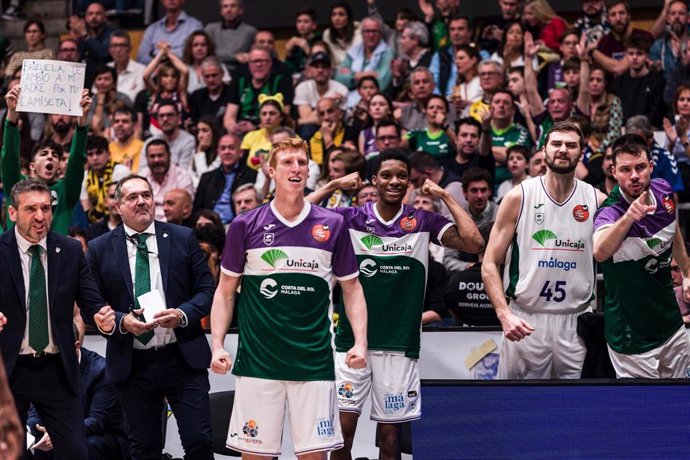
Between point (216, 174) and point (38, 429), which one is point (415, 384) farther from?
point (216, 174)

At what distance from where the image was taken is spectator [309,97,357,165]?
42.3ft

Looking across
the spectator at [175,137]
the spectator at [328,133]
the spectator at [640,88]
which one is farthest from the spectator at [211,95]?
the spectator at [640,88]

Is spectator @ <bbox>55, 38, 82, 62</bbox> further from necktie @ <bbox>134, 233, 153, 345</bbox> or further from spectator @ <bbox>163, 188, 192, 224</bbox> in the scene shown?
necktie @ <bbox>134, 233, 153, 345</bbox>

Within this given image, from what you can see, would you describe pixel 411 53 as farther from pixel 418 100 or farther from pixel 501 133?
pixel 501 133

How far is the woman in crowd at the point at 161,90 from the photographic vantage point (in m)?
14.4

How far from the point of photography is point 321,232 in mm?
6863

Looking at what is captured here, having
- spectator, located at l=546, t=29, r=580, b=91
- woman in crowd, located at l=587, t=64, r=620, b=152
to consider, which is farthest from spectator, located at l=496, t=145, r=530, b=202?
spectator, located at l=546, t=29, r=580, b=91

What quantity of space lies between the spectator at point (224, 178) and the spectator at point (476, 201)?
2.76 m

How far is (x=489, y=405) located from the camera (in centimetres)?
704

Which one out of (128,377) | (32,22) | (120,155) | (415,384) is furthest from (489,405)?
(32,22)

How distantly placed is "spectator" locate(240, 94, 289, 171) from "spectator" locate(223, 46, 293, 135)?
775 mm

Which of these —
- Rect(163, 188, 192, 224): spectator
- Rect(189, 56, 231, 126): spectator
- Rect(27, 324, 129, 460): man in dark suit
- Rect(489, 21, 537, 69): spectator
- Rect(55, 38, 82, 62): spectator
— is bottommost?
Rect(27, 324, 129, 460): man in dark suit

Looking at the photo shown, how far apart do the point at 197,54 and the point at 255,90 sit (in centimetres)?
116

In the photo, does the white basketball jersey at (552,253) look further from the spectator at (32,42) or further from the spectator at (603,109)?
the spectator at (32,42)
